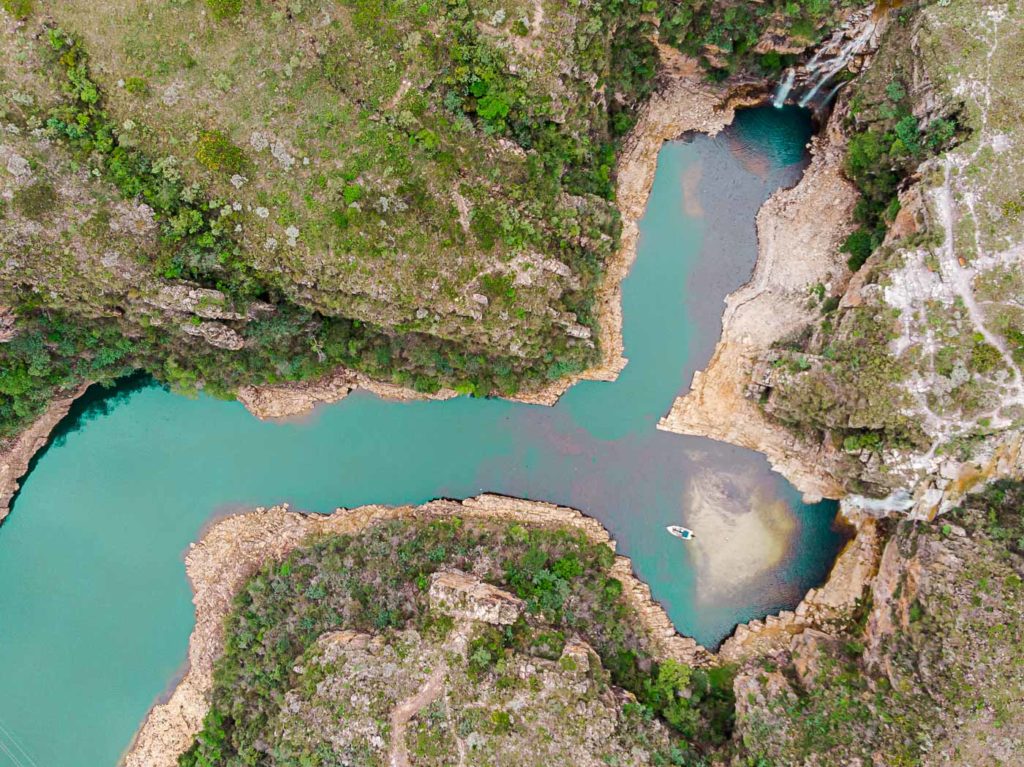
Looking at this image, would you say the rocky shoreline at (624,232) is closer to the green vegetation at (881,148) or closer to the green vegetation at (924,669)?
the green vegetation at (881,148)

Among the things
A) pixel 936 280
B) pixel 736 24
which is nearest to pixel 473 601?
pixel 936 280

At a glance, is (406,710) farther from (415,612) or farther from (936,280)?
(936,280)

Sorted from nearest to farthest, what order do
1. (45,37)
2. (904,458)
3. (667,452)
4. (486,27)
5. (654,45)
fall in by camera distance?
(45,37), (486,27), (904,458), (654,45), (667,452)

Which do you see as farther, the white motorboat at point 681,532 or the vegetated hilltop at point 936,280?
the white motorboat at point 681,532

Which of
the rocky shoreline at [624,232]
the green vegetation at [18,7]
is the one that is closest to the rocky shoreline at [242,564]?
the rocky shoreline at [624,232]

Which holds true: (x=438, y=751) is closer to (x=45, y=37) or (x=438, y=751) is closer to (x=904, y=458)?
(x=904, y=458)

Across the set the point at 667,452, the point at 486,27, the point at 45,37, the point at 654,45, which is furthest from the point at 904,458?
the point at 45,37

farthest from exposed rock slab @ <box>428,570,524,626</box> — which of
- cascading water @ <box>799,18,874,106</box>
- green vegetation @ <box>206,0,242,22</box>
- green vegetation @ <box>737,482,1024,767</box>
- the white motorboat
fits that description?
cascading water @ <box>799,18,874,106</box>

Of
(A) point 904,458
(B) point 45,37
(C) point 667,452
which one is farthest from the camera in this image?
(C) point 667,452
